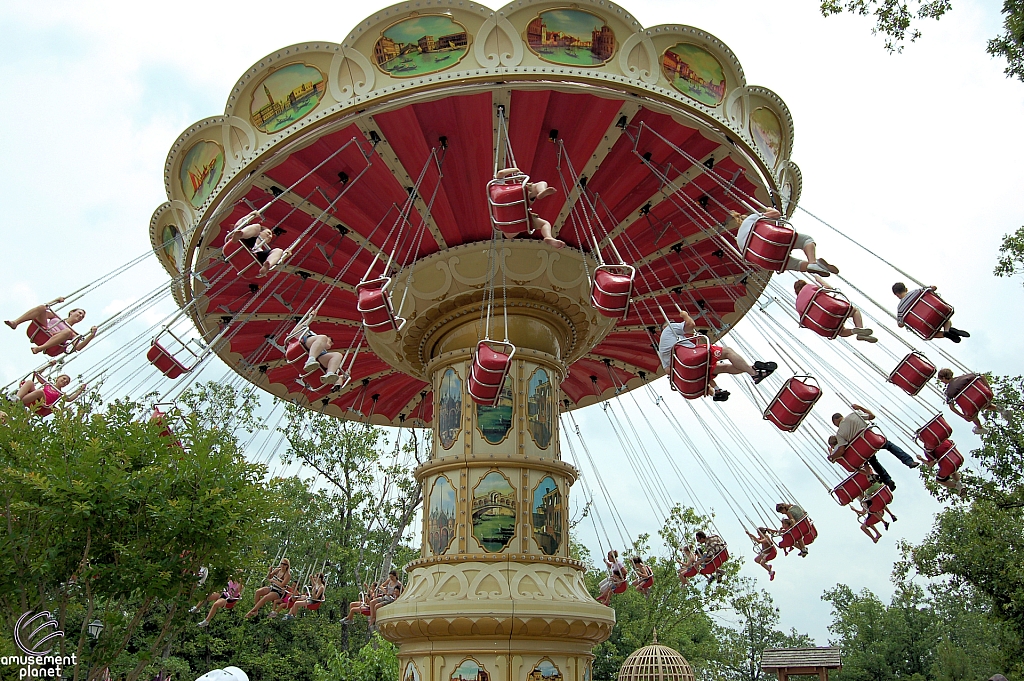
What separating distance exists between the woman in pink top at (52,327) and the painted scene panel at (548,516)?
6.64 meters

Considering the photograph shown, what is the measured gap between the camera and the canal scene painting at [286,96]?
9.53 meters

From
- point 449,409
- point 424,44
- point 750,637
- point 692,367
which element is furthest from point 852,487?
A: point 750,637

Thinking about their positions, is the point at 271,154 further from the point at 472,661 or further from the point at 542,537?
the point at 472,661

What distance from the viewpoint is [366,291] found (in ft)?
26.2

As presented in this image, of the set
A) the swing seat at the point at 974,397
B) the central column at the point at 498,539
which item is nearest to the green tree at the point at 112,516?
the central column at the point at 498,539

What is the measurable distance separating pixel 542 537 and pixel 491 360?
12.2 ft

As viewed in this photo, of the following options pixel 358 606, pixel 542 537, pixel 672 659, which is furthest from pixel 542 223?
pixel 672 659

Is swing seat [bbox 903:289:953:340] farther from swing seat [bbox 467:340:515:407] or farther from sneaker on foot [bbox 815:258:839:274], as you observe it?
swing seat [bbox 467:340:515:407]

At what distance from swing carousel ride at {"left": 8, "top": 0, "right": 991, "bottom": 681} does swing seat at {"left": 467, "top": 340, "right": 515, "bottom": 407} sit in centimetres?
3

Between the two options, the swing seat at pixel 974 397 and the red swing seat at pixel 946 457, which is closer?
the swing seat at pixel 974 397

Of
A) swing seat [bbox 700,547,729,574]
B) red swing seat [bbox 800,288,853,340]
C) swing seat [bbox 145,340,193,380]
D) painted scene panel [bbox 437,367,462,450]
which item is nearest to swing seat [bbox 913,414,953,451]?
red swing seat [bbox 800,288,853,340]

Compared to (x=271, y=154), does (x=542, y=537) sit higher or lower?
lower

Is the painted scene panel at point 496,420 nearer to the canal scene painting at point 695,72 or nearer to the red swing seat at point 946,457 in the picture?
the canal scene painting at point 695,72

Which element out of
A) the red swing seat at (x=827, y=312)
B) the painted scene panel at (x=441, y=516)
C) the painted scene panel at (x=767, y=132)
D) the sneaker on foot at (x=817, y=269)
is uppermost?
the painted scene panel at (x=767, y=132)
